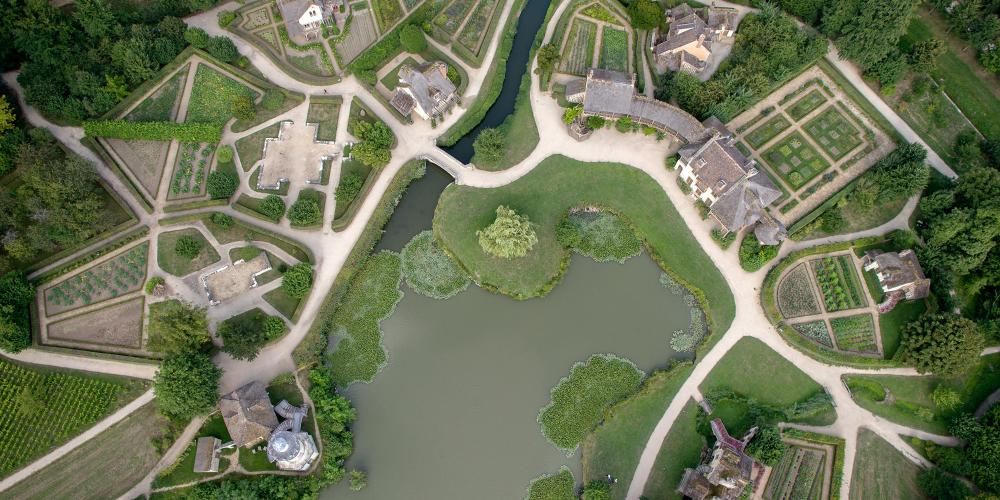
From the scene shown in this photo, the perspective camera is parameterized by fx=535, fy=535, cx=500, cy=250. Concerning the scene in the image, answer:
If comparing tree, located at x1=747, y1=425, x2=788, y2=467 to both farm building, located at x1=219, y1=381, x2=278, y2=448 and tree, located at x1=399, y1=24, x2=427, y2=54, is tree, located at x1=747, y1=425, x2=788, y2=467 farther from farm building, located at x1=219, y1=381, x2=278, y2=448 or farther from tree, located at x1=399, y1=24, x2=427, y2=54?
tree, located at x1=399, y1=24, x2=427, y2=54

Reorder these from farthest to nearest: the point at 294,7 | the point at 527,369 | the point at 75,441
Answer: the point at 294,7, the point at 527,369, the point at 75,441

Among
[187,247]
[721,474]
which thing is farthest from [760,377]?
[187,247]

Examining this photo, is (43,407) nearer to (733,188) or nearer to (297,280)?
(297,280)

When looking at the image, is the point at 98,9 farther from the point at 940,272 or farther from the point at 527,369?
the point at 940,272

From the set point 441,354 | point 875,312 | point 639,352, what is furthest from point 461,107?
point 875,312

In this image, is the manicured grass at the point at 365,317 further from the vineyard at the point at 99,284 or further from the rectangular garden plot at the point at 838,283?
the rectangular garden plot at the point at 838,283

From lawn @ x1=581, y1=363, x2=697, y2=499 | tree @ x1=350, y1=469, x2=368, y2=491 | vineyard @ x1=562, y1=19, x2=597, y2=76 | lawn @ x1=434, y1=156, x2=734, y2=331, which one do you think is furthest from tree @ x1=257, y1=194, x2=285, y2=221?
lawn @ x1=581, y1=363, x2=697, y2=499
